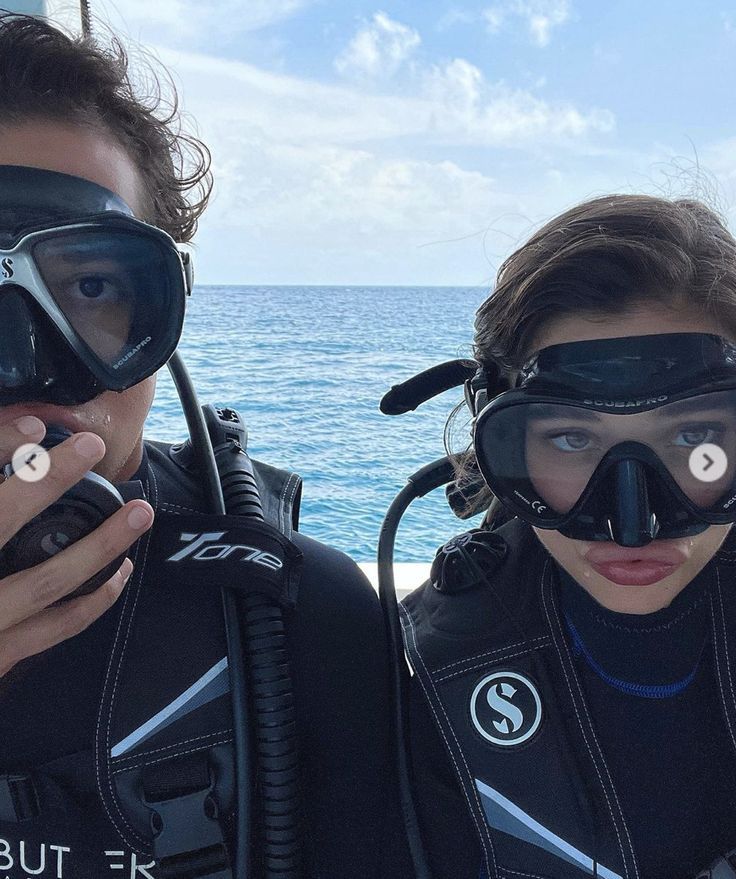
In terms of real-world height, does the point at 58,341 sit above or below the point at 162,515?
above

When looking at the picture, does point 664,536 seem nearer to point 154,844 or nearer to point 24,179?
point 154,844

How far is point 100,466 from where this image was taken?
100 cm

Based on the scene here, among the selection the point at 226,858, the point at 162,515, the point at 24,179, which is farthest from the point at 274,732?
the point at 24,179

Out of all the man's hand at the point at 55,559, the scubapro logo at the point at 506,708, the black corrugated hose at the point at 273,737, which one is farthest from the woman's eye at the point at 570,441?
the man's hand at the point at 55,559

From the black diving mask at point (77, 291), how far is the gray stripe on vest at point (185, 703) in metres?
0.40

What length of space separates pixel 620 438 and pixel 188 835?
0.76 meters

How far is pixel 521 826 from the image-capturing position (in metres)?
1.08

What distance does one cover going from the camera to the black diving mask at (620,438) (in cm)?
103

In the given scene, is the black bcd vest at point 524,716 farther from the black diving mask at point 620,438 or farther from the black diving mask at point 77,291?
the black diving mask at point 77,291

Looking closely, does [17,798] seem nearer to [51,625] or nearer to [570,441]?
[51,625]

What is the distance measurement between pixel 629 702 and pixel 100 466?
31.9 inches

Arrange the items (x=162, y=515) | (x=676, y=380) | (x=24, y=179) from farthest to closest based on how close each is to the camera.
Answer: (x=162, y=515)
(x=676, y=380)
(x=24, y=179)

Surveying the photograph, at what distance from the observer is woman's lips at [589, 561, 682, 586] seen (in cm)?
107

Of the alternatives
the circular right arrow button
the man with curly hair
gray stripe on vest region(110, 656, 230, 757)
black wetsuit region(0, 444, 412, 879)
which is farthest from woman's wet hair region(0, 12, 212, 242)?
the circular right arrow button
